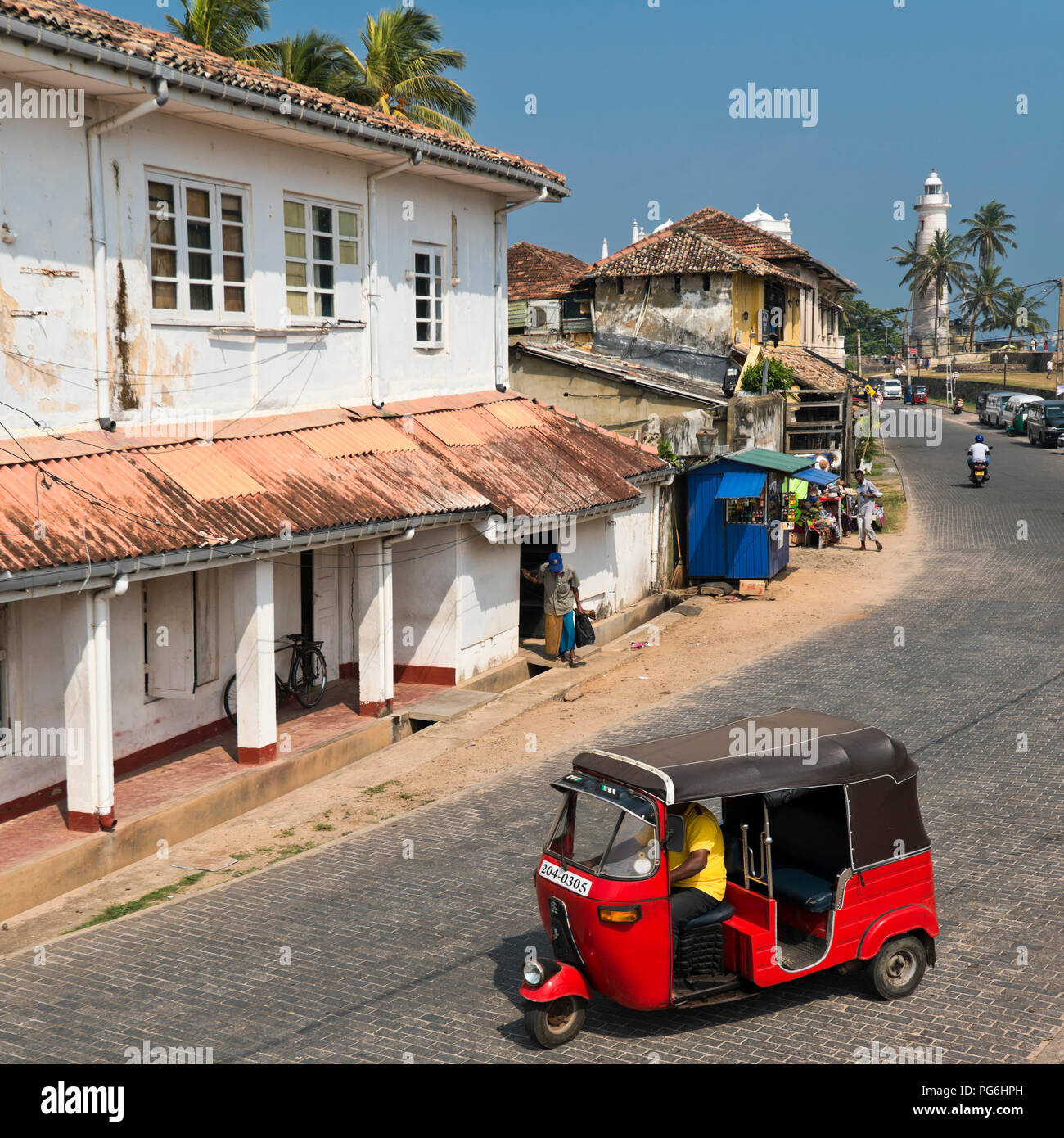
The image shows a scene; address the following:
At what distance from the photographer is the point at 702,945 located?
24.2 feet

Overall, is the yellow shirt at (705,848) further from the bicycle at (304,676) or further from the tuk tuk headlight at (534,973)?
the bicycle at (304,676)

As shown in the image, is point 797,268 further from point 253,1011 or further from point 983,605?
point 253,1011

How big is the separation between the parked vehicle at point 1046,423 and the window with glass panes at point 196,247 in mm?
40081

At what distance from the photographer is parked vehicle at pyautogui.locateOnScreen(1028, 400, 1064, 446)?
→ 4681 cm

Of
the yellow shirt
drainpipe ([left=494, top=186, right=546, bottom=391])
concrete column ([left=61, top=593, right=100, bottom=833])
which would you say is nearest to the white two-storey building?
concrete column ([left=61, top=593, right=100, bottom=833])

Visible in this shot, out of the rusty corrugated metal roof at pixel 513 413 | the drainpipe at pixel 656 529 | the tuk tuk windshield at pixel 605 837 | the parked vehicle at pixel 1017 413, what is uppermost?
the parked vehicle at pixel 1017 413

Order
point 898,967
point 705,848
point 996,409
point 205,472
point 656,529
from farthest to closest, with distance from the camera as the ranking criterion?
point 996,409
point 656,529
point 205,472
point 898,967
point 705,848

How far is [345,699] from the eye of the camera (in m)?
16.2

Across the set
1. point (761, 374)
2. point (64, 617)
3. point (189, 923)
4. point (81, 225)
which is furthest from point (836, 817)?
point (761, 374)

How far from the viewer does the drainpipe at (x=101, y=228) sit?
1171cm

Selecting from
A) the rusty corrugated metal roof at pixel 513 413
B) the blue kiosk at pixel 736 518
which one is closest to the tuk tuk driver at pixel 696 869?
the rusty corrugated metal roof at pixel 513 413

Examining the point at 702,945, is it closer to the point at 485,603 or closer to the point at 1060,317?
the point at 485,603

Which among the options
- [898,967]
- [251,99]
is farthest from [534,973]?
[251,99]

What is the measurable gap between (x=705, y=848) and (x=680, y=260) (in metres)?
27.4
